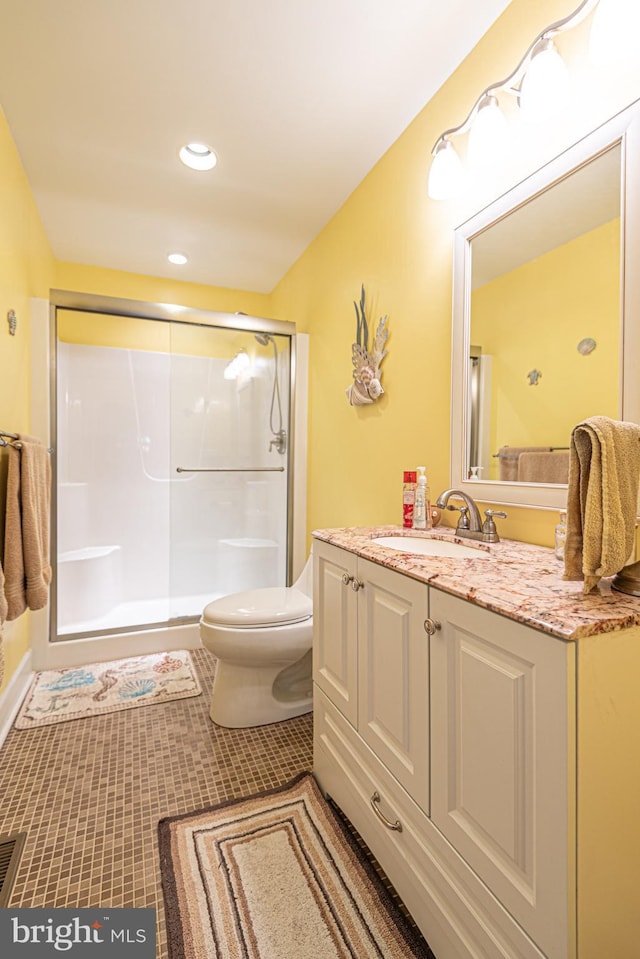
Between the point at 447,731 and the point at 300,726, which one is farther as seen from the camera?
the point at 300,726

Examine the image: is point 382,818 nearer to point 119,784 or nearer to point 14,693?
point 119,784

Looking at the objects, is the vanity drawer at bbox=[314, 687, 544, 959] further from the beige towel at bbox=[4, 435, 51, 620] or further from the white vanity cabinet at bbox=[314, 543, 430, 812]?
the beige towel at bbox=[4, 435, 51, 620]

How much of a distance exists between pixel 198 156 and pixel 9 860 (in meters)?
2.53

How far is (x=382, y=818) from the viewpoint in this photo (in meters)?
1.13

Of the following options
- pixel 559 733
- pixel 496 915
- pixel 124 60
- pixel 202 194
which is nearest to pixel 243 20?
pixel 124 60

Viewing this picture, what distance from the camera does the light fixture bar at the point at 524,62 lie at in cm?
102

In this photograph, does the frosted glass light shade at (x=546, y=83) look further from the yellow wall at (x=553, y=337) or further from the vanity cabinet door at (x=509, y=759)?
the vanity cabinet door at (x=509, y=759)

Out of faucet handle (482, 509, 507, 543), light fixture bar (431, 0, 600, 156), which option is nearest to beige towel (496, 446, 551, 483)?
faucet handle (482, 509, 507, 543)

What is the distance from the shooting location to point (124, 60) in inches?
58.6

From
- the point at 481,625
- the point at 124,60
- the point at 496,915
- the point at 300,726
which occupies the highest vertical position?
the point at 124,60

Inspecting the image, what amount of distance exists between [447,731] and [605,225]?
3.79ft

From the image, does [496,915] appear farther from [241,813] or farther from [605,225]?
[605,225]

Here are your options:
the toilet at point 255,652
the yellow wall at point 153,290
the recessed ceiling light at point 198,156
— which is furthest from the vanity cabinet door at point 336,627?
the yellow wall at point 153,290

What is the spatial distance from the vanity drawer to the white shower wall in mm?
1559
